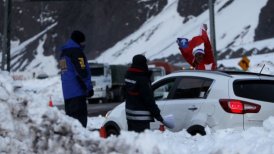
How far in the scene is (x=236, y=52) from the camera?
3519 inches

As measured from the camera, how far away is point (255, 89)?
380 inches

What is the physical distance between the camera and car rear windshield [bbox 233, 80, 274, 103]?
377 inches

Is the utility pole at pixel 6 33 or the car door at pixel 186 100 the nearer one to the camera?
the car door at pixel 186 100

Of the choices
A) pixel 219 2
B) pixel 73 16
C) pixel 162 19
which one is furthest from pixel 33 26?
pixel 219 2

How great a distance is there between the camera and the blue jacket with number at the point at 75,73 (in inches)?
382

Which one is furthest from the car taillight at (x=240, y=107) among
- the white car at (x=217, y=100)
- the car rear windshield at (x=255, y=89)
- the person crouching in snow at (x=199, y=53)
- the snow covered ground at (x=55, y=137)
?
the person crouching in snow at (x=199, y=53)

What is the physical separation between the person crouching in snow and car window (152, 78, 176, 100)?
117cm

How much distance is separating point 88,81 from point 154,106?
134 cm

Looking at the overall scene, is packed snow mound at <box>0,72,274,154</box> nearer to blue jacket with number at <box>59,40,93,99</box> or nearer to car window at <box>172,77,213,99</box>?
blue jacket with number at <box>59,40,93,99</box>

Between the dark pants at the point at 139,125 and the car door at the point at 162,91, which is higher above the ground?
the car door at the point at 162,91

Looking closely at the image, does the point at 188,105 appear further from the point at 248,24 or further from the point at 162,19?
the point at 162,19

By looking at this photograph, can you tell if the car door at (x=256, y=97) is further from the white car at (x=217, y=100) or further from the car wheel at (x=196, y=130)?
the car wheel at (x=196, y=130)

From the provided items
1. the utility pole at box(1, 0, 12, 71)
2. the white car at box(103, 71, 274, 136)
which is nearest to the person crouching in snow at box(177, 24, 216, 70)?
the white car at box(103, 71, 274, 136)

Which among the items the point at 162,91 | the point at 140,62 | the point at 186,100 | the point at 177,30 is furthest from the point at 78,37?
the point at 177,30
